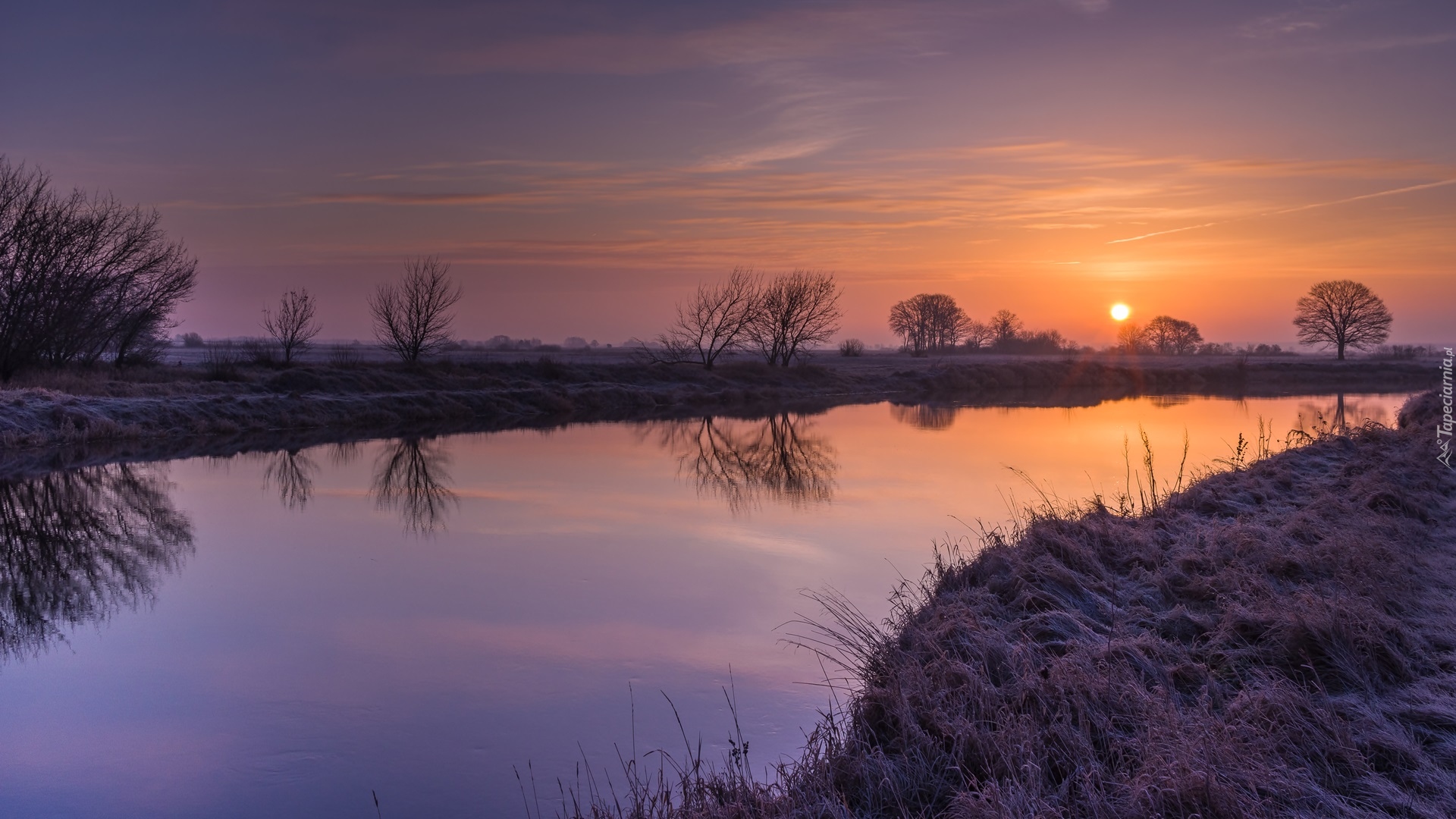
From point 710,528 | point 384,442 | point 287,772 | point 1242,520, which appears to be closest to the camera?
point 287,772

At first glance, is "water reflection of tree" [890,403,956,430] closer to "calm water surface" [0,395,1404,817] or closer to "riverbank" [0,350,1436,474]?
"riverbank" [0,350,1436,474]

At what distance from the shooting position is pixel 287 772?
5.14 meters

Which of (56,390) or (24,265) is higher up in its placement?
(24,265)

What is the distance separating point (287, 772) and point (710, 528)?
280 inches

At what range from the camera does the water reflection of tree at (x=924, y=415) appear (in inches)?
1053

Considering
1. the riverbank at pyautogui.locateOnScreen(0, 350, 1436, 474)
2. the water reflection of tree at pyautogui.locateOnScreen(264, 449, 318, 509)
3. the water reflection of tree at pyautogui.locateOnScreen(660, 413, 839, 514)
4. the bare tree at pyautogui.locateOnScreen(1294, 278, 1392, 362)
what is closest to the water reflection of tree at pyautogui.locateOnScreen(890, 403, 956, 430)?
the riverbank at pyautogui.locateOnScreen(0, 350, 1436, 474)

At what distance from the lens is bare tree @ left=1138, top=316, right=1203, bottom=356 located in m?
100

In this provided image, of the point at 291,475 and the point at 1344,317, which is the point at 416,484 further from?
the point at 1344,317

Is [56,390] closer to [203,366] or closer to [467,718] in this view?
[203,366]

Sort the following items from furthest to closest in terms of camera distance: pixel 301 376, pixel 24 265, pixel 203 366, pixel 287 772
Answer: pixel 203 366 → pixel 301 376 → pixel 24 265 → pixel 287 772

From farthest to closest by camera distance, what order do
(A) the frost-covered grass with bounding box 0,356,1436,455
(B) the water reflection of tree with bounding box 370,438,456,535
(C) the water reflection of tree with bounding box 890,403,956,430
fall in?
(C) the water reflection of tree with bounding box 890,403,956,430 → (A) the frost-covered grass with bounding box 0,356,1436,455 → (B) the water reflection of tree with bounding box 370,438,456,535

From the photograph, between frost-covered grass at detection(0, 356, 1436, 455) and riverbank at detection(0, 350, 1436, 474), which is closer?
riverbank at detection(0, 350, 1436, 474)

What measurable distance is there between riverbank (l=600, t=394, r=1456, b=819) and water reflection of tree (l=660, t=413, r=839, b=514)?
6.69 meters

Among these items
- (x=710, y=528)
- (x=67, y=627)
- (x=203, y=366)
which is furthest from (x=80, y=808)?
(x=203, y=366)
